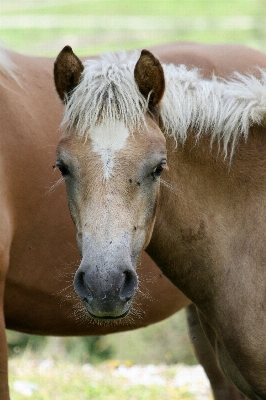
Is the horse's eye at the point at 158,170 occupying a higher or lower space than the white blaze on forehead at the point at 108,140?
lower

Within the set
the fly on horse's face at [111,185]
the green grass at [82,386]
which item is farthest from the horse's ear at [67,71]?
the green grass at [82,386]

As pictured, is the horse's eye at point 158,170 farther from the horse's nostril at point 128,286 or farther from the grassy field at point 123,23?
the grassy field at point 123,23

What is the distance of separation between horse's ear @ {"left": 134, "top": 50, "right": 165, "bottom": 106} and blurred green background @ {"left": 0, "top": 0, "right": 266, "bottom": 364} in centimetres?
568

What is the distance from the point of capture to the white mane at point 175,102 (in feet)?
9.99

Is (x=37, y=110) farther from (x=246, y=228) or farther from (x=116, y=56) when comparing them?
→ (x=246, y=228)

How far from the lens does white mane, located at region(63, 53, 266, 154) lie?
3.04 metres

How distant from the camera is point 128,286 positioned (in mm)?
2822

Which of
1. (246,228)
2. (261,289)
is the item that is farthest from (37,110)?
(261,289)

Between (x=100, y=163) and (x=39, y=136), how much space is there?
43.2 inches

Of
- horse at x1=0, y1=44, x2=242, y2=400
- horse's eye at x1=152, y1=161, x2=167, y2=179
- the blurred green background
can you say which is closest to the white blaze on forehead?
horse's eye at x1=152, y1=161, x2=167, y2=179

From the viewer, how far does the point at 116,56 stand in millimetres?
3588

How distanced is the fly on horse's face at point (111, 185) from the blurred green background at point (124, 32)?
5.56 meters

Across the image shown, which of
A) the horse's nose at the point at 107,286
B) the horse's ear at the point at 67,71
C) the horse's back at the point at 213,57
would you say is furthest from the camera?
the horse's back at the point at 213,57

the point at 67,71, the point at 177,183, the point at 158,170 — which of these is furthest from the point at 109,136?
the point at 177,183
